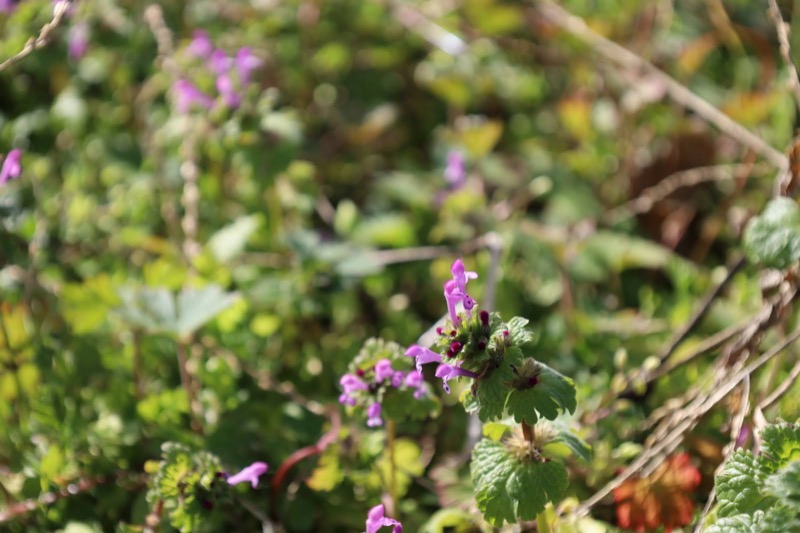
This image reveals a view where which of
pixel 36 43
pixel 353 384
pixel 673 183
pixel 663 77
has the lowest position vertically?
pixel 673 183

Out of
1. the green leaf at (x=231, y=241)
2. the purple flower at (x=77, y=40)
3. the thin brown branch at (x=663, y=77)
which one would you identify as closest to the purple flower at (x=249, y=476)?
the green leaf at (x=231, y=241)

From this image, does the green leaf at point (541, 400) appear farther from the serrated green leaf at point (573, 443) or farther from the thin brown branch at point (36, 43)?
the thin brown branch at point (36, 43)

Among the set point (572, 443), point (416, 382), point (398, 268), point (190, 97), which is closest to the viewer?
point (572, 443)

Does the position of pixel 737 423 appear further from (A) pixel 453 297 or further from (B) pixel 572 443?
(A) pixel 453 297

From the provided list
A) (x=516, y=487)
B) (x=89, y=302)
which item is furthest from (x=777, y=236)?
(x=89, y=302)

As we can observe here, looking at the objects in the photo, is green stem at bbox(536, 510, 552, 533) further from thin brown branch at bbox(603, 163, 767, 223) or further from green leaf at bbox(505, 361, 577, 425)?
thin brown branch at bbox(603, 163, 767, 223)

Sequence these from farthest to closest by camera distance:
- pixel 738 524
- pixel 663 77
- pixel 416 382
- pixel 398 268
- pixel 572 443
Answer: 1. pixel 663 77
2. pixel 398 268
3. pixel 416 382
4. pixel 572 443
5. pixel 738 524

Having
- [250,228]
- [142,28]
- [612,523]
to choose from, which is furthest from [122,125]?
[612,523]

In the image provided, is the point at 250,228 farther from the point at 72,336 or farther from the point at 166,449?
the point at 166,449
